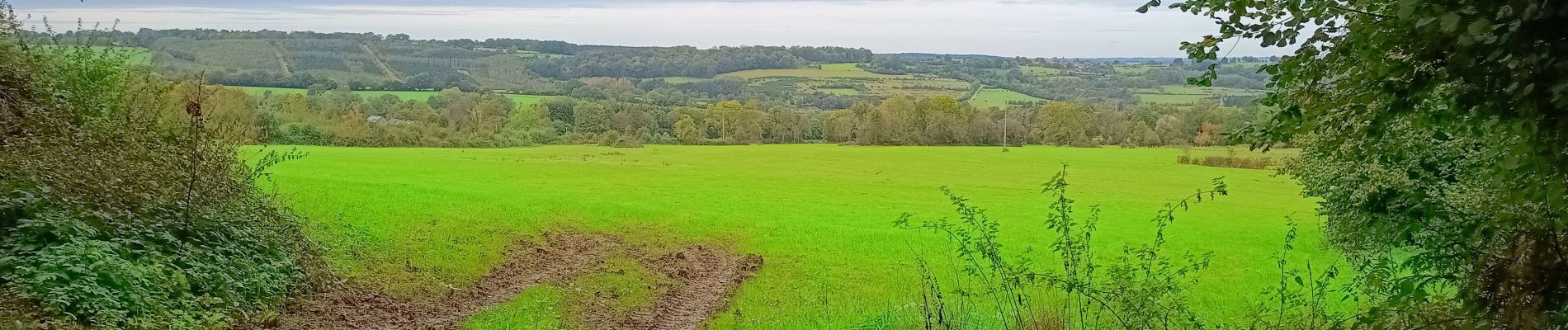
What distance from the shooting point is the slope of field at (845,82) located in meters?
63.3

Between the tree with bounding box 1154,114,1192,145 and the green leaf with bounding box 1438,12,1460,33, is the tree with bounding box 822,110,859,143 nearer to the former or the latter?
the tree with bounding box 1154,114,1192,145

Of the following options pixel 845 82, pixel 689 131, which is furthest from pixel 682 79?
pixel 689 131

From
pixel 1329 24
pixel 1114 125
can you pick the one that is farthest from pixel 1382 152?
pixel 1114 125

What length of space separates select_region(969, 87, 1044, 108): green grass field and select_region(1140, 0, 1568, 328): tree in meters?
41.7

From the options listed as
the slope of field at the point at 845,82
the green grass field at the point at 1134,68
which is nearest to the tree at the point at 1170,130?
the green grass field at the point at 1134,68

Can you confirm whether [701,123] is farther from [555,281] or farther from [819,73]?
[555,281]

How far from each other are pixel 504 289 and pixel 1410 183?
9.16 m

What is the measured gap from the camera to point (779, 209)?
20969mm

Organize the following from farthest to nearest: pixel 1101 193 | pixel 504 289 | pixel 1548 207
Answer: pixel 1101 193 < pixel 504 289 < pixel 1548 207

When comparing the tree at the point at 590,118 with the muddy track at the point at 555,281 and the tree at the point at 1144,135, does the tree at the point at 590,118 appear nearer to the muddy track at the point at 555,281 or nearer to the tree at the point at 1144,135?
the tree at the point at 1144,135

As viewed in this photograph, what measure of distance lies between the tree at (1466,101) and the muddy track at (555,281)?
6082 mm

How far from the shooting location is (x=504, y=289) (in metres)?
9.26

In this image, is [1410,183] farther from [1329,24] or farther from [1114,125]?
[1114,125]

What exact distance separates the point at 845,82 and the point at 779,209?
49845 mm
